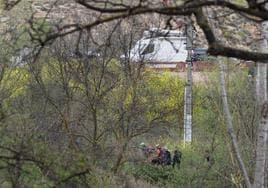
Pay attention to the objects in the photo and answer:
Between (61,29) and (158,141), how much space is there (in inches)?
752

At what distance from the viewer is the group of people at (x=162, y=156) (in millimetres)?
19531

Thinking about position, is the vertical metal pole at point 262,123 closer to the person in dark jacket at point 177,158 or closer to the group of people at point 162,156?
the person in dark jacket at point 177,158

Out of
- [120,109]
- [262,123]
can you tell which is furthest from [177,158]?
[262,123]

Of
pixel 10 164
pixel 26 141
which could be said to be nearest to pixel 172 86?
pixel 26 141

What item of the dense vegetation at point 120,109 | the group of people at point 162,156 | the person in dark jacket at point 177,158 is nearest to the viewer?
the dense vegetation at point 120,109

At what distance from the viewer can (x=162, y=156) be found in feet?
66.7

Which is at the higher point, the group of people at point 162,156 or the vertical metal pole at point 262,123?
the vertical metal pole at point 262,123

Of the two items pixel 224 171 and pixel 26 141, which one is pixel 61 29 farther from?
pixel 224 171

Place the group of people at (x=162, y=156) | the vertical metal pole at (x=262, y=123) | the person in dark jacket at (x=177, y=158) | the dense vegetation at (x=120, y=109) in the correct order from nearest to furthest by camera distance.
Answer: the vertical metal pole at (x=262, y=123) < the dense vegetation at (x=120, y=109) < the person in dark jacket at (x=177, y=158) < the group of people at (x=162, y=156)

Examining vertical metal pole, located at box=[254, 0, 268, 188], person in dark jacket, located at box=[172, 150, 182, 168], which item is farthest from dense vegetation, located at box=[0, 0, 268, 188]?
vertical metal pole, located at box=[254, 0, 268, 188]

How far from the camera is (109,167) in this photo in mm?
17281

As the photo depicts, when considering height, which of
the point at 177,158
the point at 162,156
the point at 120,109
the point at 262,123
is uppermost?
the point at 262,123

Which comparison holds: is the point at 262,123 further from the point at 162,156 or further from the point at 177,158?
the point at 162,156

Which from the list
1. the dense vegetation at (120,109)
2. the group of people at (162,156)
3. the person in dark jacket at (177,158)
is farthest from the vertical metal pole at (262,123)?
the group of people at (162,156)
